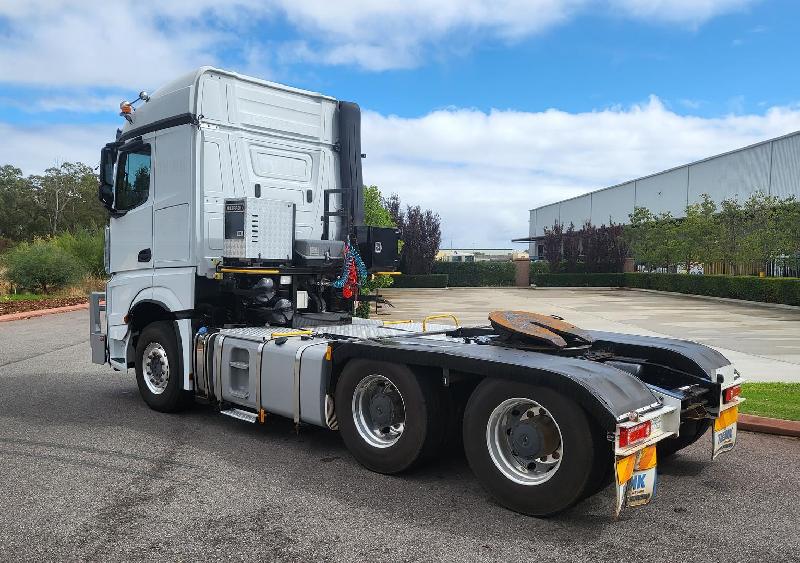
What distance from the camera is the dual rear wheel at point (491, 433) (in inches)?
164

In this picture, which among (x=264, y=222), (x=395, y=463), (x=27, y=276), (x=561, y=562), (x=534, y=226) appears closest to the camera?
(x=561, y=562)

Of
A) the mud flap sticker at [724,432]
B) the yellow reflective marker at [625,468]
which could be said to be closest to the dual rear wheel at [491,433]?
the yellow reflective marker at [625,468]

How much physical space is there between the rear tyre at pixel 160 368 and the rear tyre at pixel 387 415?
2402mm

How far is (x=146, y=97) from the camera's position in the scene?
7566mm

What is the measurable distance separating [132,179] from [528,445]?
546 cm

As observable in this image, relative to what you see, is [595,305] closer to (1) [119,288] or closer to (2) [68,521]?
(1) [119,288]

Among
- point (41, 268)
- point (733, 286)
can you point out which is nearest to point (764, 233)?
point (733, 286)

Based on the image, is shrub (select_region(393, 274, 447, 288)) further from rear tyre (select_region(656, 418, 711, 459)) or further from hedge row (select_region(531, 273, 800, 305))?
rear tyre (select_region(656, 418, 711, 459))

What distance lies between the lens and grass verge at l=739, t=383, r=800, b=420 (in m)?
7.15

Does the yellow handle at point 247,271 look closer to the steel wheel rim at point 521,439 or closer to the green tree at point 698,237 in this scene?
the steel wheel rim at point 521,439

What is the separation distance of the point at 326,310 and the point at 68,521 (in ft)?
12.6

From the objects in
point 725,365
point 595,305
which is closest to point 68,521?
point 725,365

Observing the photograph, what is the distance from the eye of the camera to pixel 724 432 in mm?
5133

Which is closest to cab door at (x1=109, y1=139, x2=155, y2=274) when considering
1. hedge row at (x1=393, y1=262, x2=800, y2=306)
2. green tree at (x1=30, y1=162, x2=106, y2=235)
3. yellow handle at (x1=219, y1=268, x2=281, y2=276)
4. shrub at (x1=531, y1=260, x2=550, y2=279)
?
yellow handle at (x1=219, y1=268, x2=281, y2=276)
